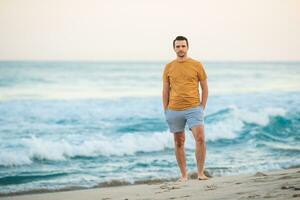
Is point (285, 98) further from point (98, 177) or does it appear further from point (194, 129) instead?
point (194, 129)

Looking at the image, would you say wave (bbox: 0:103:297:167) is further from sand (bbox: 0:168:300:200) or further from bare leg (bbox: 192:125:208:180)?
bare leg (bbox: 192:125:208:180)

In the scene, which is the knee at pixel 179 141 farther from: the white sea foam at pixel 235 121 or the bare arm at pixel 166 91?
the white sea foam at pixel 235 121

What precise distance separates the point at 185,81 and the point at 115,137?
25.2 feet

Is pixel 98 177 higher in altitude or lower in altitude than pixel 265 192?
lower

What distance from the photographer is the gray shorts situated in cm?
547

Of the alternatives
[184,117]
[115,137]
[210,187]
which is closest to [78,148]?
[115,137]

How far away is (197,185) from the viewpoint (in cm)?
503

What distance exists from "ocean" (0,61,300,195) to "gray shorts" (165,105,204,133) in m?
2.46

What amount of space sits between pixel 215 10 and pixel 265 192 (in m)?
23.1

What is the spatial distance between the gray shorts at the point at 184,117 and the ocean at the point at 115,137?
8.09 ft

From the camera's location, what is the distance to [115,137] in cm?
1298

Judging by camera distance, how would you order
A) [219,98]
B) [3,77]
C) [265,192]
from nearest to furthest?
[265,192], [219,98], [3,77]

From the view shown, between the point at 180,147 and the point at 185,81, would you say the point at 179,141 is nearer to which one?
the point at 180,147

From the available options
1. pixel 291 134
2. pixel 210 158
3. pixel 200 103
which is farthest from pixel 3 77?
pixel 200 103
